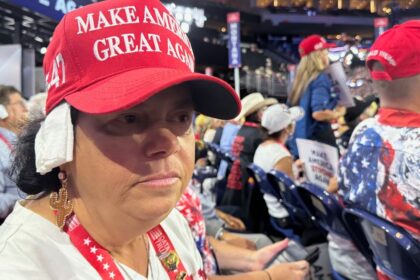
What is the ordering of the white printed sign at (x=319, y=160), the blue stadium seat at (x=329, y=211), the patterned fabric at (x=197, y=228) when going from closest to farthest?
the patterned fabric at (x=197, y=228)
the blue stadium seat at (x=329, y=211)
the white printed sign at (x=319, y=160)

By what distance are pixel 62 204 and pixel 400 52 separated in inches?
60.9

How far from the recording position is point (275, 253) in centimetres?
186

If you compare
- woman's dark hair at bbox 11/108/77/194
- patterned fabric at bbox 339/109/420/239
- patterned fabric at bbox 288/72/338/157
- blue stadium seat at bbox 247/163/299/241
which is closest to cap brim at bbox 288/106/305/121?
patterned fabric at bbox 288/72/338/157

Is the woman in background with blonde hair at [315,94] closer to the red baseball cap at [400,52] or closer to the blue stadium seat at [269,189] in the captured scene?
the blue stadium seat at [269,189]

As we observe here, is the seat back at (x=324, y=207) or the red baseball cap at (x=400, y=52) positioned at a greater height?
the red baseball cap at (x=400, y=52)

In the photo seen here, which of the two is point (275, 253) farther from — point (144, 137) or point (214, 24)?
point (214, 24)

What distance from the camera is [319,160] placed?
284 cm

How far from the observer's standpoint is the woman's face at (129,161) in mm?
820

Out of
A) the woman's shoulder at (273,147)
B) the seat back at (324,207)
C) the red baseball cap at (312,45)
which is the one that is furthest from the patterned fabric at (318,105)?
the seat back at (324,207)

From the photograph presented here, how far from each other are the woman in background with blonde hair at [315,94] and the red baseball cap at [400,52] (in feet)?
6.05

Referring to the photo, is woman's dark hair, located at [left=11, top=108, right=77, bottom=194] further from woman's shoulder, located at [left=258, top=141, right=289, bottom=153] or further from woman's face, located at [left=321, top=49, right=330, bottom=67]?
woman's face, located at [left=321, top=49, right=330, bottom=67]

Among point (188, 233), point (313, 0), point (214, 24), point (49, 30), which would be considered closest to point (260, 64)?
point (214, 24)

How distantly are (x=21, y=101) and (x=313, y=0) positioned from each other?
3060cm

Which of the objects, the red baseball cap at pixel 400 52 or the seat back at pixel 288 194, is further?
the seat back at pixel 288 194
